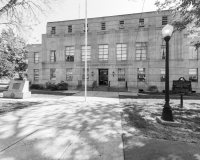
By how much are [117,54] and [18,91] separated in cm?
1413

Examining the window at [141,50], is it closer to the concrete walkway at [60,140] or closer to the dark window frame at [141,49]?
the dark window frame at [141,49]

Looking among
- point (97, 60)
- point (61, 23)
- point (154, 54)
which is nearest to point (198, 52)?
point (154, 54)

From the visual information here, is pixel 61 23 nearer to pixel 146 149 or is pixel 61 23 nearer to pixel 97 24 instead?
pixel 97 24

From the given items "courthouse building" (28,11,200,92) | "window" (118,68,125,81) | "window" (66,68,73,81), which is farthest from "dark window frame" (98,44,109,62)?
"window" (66,68,73,81)

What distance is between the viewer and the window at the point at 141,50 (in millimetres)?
18531

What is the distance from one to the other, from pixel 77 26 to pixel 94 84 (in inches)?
455

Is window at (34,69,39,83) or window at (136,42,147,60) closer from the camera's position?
window at (136,42,147,60)

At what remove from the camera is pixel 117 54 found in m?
19.0

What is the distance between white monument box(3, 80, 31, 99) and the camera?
10.0 meters

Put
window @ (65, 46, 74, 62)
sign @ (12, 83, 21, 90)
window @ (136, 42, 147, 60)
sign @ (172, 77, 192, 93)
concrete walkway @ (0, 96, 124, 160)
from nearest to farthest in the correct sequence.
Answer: concrete walkway @ (0, 96, 124, 160)
sign @ (172, 77, 192, 93)
sign @ (12, 83, 21, 90)
window @ (136, 42, 147, 60)
window @ (65, 46, 74, 62)

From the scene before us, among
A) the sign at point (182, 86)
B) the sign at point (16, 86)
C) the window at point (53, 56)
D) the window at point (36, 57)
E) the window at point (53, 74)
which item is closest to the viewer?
the sign at point (182, 86)

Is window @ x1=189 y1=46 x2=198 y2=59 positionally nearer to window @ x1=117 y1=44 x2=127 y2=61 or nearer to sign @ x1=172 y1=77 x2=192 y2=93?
window @ x1=117 y1=44 x2=127 y2=61

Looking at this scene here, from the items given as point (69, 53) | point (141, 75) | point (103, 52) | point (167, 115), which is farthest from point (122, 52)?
point (167, 115)

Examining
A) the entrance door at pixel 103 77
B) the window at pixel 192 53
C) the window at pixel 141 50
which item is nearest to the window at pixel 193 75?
the window at pixel 192 53
